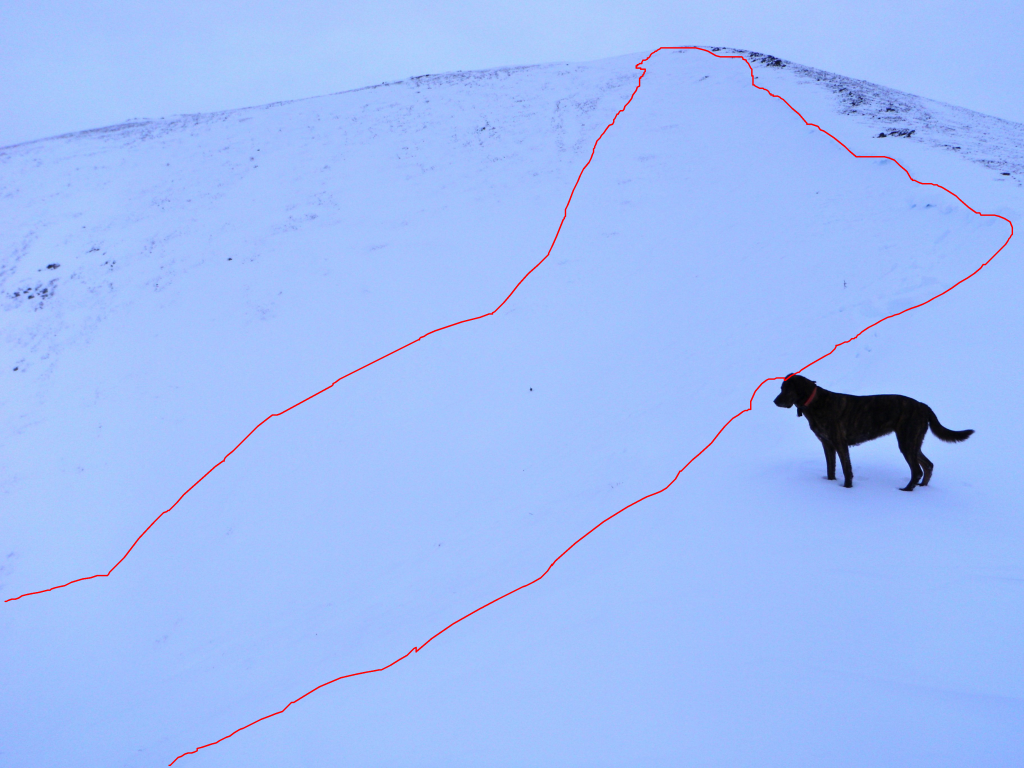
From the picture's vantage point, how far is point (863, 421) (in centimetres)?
584

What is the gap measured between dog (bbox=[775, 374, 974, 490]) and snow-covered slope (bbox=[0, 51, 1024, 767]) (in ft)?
1.12

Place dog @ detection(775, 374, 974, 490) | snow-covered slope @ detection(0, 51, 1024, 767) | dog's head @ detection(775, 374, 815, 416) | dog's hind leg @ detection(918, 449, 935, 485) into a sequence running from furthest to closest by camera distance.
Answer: dog's head @ detection(775, 374, 815, 416) < dog's hind leg @ detection(918, 449, 935, 485) < dog @ detection(775, 374, 974, 490) < snow-covered slope @ detection(0, 51, 1024, 767)

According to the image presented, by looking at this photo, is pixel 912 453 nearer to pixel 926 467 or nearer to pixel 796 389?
pixel 926 467

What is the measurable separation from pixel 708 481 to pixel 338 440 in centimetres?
515

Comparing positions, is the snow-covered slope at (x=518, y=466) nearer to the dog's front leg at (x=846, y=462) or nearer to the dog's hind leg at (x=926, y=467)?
the dog's hind leg at (x=926, y=467)

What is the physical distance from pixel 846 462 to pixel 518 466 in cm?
378

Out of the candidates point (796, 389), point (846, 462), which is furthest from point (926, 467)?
point (796, 389)

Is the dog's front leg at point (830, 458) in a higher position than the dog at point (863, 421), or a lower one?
lower

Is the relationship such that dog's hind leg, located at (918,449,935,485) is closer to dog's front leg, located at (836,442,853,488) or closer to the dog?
the dog

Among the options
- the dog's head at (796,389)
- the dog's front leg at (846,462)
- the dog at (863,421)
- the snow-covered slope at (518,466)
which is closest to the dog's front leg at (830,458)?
the dog at (863,421)

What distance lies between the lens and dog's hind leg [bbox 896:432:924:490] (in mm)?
5672

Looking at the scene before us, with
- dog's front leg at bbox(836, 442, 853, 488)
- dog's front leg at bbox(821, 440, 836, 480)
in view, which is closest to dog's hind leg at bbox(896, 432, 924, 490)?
dog's front leg at bbox(836, 442, 853, 488)

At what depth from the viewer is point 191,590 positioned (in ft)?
21.8

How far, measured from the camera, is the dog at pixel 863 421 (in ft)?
18.5
